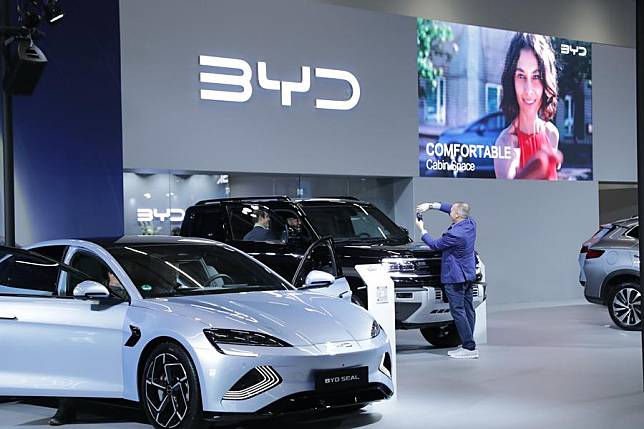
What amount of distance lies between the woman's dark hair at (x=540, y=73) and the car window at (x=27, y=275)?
1287 cm

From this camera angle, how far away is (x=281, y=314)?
675 centimetres

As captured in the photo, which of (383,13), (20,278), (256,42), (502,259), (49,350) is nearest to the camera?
(49,350)

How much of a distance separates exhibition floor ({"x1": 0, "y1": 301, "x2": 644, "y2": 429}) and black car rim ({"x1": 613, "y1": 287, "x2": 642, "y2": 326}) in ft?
1.09

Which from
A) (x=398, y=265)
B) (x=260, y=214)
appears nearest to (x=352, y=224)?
(x=260, y=214)

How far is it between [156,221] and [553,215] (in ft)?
28.8

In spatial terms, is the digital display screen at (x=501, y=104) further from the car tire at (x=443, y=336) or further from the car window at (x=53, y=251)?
the car window at (x=53, y=251)

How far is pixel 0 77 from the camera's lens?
13141mm

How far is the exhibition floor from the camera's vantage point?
7298 mm

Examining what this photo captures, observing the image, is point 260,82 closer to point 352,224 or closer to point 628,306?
point 352,224

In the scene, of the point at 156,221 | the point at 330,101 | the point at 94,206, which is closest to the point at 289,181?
the point at 330,101

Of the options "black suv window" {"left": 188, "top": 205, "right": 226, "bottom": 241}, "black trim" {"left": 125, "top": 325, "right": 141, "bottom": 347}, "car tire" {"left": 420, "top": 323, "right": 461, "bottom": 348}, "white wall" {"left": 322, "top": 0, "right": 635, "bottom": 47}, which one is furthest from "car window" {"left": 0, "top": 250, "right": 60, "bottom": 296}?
"white wall" {"left": 322, "top": 0, "right": 635, "bottom": 47}

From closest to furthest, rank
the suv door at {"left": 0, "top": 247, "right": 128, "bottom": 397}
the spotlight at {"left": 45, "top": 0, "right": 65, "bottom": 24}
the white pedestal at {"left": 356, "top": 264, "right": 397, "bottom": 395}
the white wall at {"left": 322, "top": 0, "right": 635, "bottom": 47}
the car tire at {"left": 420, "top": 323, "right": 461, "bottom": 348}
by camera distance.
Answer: the suv door at {"left": 0, "top": 247, "right": 128, "bottom": 397}
the white pedestal at {"left": 356, "top": 264, "right": 397, "bottom": 395}
the spotlight at {"left": 45, "top": 0, "right": 65, "bottom": 24}
the car tire at {"left": 420, "top": 323, "right": 461, "bottom": 348}
the white wall at {"left": 322, "top": 0, "right": 635, "bottom": 47}

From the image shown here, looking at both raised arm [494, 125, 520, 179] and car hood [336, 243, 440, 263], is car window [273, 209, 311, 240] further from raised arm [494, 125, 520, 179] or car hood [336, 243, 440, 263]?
raised arm [494, 125, 520, 179]

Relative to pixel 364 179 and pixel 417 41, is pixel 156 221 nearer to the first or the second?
pixel 364 179
